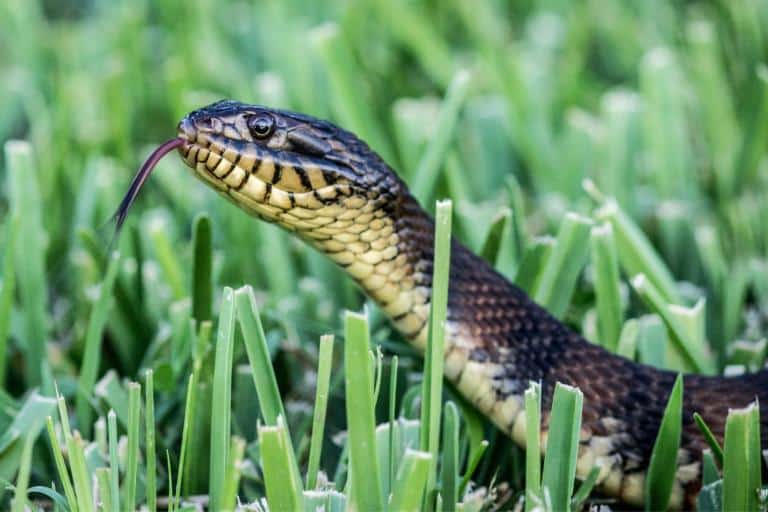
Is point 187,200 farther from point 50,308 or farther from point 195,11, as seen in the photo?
point 195,11

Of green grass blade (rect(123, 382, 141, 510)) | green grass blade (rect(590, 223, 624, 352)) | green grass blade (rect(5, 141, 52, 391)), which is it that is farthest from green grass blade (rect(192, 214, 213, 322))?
green grass blade (rect(590, 223, 624, 352))

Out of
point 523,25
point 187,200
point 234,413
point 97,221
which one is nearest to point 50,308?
point 97,221

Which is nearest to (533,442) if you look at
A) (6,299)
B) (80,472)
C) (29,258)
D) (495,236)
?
(80,472)

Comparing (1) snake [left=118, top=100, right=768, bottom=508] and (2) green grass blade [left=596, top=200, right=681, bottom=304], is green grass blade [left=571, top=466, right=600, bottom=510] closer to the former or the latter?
(1) snake [left=118, top=100, right=768, bottom=508]

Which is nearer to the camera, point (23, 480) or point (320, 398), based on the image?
point (23, 480)

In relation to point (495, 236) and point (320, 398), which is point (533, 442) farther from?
point (495, 236)
